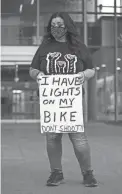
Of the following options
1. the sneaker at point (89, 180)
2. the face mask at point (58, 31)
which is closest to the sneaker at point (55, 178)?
→ the sneaker at point (89, 180)

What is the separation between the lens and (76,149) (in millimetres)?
5293

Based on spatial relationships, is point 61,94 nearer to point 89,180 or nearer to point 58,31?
point 58,31

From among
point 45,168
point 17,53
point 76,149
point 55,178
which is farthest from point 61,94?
point 17,53

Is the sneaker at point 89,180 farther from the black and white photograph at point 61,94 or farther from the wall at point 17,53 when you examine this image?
the wall at point 17,53

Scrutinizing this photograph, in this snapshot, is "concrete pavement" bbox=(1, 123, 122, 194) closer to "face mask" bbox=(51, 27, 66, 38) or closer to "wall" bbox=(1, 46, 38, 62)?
"face mask" bbox=(51, 27, 66, 38)

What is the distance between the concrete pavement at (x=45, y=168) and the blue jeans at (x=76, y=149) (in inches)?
10.7

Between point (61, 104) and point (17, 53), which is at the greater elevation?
point (17, 53)

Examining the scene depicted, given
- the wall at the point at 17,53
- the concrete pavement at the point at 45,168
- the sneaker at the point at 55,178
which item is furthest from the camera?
the wall at the point at 17,53

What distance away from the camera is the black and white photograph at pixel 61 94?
524cm

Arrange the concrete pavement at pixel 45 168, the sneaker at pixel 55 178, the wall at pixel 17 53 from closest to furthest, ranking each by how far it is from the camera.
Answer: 1. the concrete pavement at pixel 45 168
2. the sneaker at pixel 55 178
3. the wall at pixel 17 53

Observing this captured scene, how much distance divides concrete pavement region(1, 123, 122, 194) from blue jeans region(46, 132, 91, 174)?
27 centimetres

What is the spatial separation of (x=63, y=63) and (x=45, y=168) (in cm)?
208

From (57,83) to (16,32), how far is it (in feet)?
41.9

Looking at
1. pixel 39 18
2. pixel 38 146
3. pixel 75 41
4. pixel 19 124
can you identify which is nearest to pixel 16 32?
pixel 39 18
